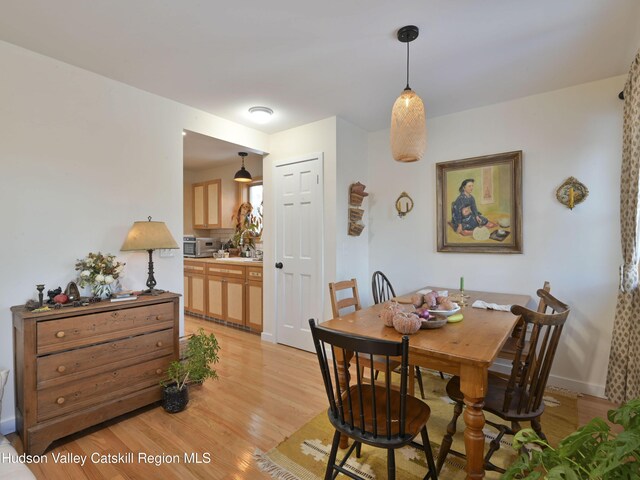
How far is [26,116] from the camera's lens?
2125 millimetres

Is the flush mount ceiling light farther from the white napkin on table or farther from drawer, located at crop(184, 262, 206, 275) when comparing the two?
the white napkin on table

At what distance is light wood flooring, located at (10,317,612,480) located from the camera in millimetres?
1764

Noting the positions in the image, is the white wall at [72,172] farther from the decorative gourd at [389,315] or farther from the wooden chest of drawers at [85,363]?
the decorative gourd at [389,315]

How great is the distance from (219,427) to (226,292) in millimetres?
2438

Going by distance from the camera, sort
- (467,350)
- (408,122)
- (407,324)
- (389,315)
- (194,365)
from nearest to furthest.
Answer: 1. (467,350)
2. (407,324)
3. (389,315)
4. (408,122)
5. (194,365)

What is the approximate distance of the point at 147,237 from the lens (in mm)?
2426

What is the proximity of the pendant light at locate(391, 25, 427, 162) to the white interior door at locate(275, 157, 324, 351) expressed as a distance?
4.95 feet

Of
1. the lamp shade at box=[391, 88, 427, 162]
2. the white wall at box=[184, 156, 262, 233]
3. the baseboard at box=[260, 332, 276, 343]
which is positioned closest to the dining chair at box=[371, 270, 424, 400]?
the lamp shade at box=[391, 88, 427, 162]

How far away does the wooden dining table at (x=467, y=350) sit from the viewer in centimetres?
138

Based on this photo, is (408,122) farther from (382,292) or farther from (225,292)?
(225,292)

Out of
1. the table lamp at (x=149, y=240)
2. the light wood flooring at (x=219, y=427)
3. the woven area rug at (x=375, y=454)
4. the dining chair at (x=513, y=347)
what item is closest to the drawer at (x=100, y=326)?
the table lamp at (x=149, y=240)

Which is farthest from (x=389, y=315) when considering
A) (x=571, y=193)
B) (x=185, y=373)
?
(x=571, y=193)

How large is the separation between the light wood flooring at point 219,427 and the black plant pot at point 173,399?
5 centimetres

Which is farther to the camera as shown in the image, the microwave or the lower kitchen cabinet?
the microwave
